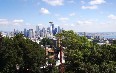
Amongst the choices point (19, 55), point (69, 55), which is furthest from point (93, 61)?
point (19, 55)

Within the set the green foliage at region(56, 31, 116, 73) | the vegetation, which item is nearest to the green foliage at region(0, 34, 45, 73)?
the vegetation

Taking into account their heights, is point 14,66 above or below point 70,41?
below

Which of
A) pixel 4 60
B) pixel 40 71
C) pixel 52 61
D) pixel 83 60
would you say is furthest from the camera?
pixel 52 61

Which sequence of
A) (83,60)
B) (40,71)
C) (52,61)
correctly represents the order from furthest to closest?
(52,61), (40,71), (83,60)

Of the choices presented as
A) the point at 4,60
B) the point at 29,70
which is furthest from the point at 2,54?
the point at 29,70

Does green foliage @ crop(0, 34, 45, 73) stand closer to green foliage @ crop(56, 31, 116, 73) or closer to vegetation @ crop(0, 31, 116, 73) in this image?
vegetation @ crop(0, 31, 116, 73)

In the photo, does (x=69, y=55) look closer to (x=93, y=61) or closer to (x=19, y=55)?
(x=93, y=61)

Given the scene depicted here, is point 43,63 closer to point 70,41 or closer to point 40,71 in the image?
point 40,71

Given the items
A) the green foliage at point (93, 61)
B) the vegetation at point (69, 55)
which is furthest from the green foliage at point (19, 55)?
the green foliage at point (93, 61)

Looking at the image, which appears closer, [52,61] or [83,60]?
[83,60]
